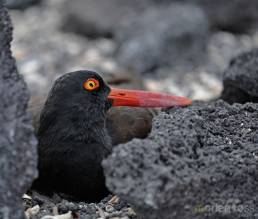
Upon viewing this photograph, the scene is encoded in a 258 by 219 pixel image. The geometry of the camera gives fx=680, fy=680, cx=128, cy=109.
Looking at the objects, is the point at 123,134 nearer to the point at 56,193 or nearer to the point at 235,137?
the point at 56,193

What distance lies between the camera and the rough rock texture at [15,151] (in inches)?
131

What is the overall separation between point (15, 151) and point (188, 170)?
2.89ft

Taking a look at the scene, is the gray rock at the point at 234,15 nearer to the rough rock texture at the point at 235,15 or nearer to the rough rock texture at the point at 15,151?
the rough rock texture at the point at 235,15

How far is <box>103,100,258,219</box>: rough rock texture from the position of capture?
3295 mm

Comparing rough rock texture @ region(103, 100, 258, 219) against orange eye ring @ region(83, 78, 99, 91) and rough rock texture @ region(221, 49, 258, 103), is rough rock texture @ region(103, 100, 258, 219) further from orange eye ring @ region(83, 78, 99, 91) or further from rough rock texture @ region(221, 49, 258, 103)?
rough rock texture @ region(221, 49, 258, 103)

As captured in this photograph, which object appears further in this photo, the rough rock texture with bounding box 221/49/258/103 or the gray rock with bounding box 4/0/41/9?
the gray rock with bounding box 4/0/41/9

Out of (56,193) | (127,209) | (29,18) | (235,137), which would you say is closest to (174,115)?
(235,137)

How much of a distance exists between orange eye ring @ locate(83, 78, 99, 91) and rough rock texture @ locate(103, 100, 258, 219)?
106 cm

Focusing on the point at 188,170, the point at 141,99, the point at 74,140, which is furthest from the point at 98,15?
the point at 188,170

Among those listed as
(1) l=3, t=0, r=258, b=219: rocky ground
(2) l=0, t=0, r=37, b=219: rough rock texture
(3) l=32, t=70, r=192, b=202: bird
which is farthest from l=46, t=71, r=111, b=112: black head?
(1) l=3, t=0, r=258, b=219: rocky ground

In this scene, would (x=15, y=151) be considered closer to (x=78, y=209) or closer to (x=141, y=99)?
(x=78, y=209)

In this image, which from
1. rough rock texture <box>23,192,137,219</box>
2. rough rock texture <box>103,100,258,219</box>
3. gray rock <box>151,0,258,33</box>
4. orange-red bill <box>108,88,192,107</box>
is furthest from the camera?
gray rock <box>151,0,258,33</box>

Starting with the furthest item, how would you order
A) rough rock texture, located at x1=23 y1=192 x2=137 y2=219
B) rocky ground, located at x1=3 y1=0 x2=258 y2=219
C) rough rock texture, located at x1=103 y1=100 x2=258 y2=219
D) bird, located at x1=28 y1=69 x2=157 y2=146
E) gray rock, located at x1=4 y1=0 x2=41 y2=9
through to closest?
gray rock, located at x1=4 y1=0 x2=41 y2=9
rocky ground, located at x1=3 y1=0 x2=258 y2=219
bird, located at x1=28 y1=69 x2=157 y2=146
rough rock texture, located at x1=23 y1=192 x2=137 y2=219
rough rock texture, located at x1=103 y1=100 x2=258 y2=219

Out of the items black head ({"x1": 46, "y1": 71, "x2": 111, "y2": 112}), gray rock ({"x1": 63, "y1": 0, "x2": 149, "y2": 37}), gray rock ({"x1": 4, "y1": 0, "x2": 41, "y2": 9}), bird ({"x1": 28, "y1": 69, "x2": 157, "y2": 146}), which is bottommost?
bird ({"x1": 28, "y1": 69, "x2": 157, "y2": 146})
